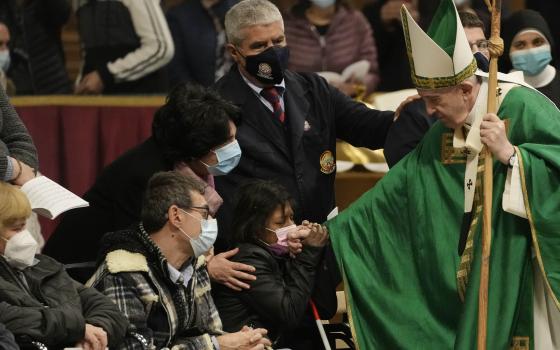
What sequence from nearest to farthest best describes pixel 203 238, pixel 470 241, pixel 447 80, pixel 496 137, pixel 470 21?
pixel 496 137
pixel 203 238
pixel 447 80
pixel 470 241
pixel 470 21

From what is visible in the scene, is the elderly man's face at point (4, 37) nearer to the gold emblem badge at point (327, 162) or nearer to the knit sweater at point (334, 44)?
the knit sweater at point (334, 44)

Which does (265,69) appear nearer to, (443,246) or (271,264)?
(271,264)

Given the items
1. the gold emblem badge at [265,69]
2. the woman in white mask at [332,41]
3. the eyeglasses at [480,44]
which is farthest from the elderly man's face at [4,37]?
the eyeglasses at [480,44]

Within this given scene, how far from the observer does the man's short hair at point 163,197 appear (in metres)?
6.61

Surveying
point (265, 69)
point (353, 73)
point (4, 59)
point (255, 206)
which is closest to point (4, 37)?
point (4, 59)

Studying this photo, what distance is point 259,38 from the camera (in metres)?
7.71

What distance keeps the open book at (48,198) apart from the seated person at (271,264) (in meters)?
0.93

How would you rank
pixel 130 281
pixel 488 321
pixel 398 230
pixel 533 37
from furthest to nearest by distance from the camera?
pixel 533 37, pixel 398 230, pixel 488 321, pixel 130 281

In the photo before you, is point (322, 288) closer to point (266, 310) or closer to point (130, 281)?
point (266, 310)

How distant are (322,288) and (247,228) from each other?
0.49 metres

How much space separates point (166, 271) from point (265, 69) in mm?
1508

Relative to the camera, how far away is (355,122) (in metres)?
7.96


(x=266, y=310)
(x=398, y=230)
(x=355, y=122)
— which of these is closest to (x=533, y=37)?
(x=355, y=122)

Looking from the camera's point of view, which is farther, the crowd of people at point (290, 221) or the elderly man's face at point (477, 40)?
the elderly man's face at point (477, 40)
